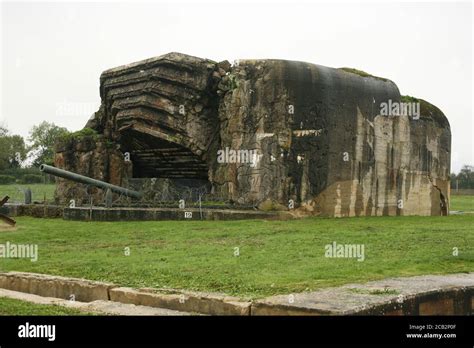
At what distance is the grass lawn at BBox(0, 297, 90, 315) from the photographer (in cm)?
684

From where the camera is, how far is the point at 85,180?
77.8 ft

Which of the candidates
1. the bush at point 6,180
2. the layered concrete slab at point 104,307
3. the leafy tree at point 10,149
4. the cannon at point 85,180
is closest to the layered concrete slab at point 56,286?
A: the layered concrete slab at point 104,307

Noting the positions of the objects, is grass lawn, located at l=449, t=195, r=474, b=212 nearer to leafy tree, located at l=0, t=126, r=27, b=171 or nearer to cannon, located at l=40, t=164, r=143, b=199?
cannon, located at l=40, t=164, r=143, b=199

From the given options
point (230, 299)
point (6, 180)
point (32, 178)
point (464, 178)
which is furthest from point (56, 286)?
point (464, 178)

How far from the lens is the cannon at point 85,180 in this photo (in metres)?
23.4

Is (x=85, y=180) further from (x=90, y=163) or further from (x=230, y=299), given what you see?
(x=230, y=299)

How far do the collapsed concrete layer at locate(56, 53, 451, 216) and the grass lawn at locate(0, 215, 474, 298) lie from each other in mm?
3205

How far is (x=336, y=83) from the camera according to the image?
22.4 meters
